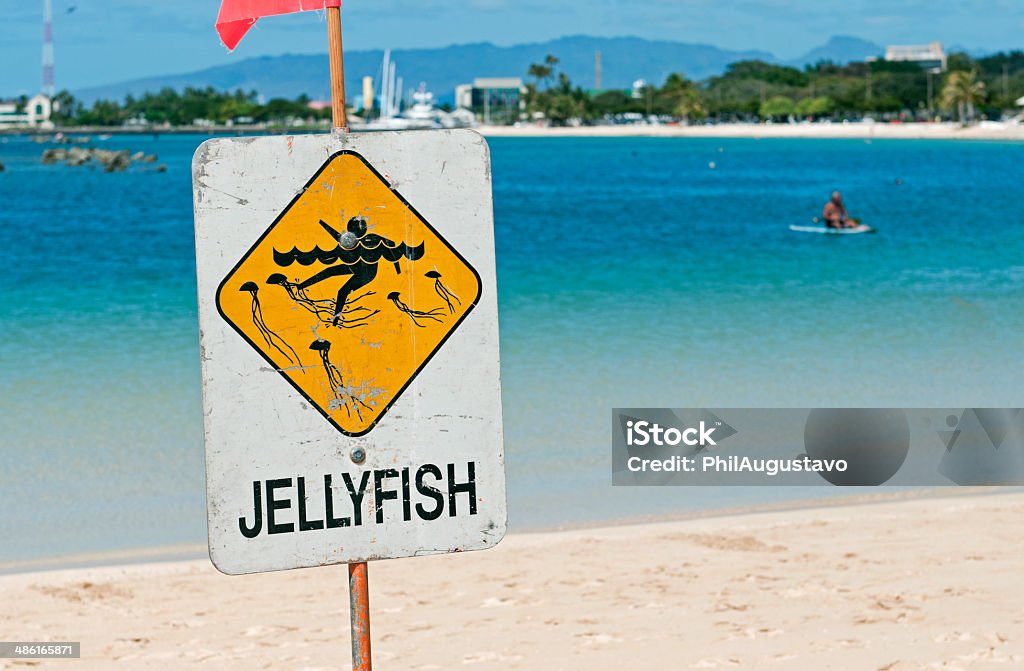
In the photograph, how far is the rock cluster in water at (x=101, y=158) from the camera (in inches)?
3858

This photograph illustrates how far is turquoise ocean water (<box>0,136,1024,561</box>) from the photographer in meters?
11.3

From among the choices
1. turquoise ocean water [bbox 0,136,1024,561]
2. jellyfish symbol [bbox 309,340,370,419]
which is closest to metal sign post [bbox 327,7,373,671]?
jellyfish symbol [bbox 309,340,370,419]

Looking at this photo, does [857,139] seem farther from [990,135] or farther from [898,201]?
[898,201]

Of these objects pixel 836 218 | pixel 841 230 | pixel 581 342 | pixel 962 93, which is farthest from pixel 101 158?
pixel 962 93

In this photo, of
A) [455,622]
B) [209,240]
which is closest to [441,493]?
[209,240]

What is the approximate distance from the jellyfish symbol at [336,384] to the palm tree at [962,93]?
584 ft

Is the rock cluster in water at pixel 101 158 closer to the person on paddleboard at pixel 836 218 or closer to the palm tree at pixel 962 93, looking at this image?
the person on paddleboard at pixel 836 218

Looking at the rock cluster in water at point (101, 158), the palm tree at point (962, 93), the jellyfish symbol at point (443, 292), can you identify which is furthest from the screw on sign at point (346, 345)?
the palm tree at point (962, 93)

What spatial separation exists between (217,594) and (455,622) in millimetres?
1664

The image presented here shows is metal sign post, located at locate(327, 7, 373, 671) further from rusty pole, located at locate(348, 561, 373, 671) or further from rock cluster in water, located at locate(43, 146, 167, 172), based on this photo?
rock cluster in water, located at locate(43, 146, 167, 172)

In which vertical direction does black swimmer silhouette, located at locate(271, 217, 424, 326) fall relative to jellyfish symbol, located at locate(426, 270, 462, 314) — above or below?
above

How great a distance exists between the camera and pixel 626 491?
36.6 ft

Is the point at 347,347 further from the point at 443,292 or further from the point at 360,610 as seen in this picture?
the point at 360,610

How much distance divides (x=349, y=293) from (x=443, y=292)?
0.64 feet
